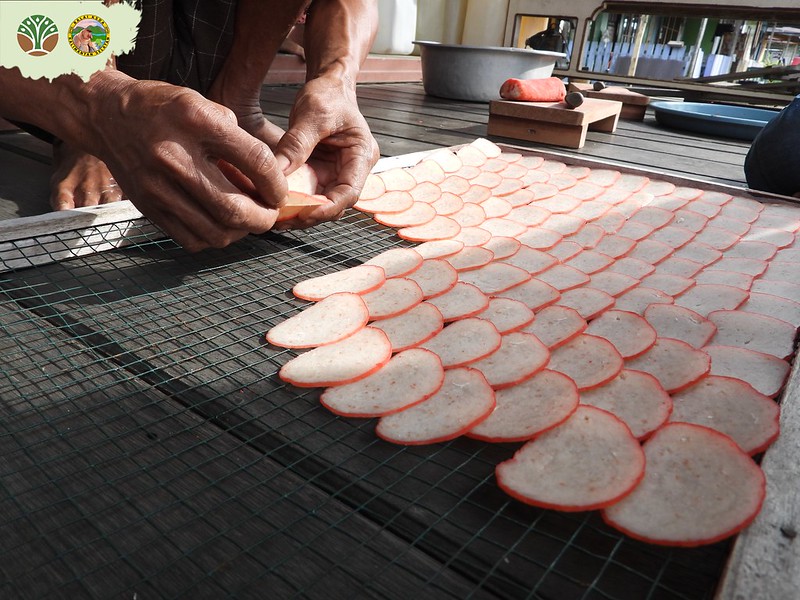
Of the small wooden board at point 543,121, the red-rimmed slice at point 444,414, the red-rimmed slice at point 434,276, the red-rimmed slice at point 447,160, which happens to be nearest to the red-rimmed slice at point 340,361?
the red-rimmed slice at point 444,414

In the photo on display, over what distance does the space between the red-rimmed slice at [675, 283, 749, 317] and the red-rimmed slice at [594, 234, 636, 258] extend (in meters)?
0.23

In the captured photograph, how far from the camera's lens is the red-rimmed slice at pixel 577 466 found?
77cm

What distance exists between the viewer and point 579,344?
1.13 meters

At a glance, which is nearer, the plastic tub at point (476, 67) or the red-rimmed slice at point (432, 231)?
the red-rimmed slice at point (432, 231)

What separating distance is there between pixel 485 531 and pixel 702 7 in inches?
274

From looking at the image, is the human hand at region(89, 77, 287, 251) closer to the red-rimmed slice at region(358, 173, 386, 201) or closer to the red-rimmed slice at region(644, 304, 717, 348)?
the red-rimmed slice at region(358, 173, 386, 201)

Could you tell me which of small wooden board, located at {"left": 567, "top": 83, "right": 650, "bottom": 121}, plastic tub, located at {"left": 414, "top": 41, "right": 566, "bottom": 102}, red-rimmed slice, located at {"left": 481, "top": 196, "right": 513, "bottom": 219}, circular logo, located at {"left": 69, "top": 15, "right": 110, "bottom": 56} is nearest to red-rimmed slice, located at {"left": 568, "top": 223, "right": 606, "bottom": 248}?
red-rimmed slice, located at {"left": 481, "top": 196, "right": 513, "bottom": 219}

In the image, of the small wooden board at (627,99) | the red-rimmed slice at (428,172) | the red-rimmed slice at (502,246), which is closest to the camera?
the red-rimmed slice at (502,246)

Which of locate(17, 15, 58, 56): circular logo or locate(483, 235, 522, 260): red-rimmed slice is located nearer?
locate(17, 15, 58, 56): circular logo

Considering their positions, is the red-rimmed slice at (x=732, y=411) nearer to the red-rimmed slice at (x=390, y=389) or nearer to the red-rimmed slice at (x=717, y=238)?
the red-rimmed slice at (x=390, y=389)

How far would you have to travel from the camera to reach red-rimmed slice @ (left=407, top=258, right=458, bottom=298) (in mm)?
1326

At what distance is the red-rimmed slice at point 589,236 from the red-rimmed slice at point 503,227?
0.15m

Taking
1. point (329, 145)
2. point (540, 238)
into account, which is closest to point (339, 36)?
point (329, 145)

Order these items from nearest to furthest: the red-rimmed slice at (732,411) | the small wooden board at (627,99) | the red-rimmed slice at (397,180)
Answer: the red-rimmed slice at (732,411), the red-rimmed slice at (397,180), the small wooden board at (627,99)
